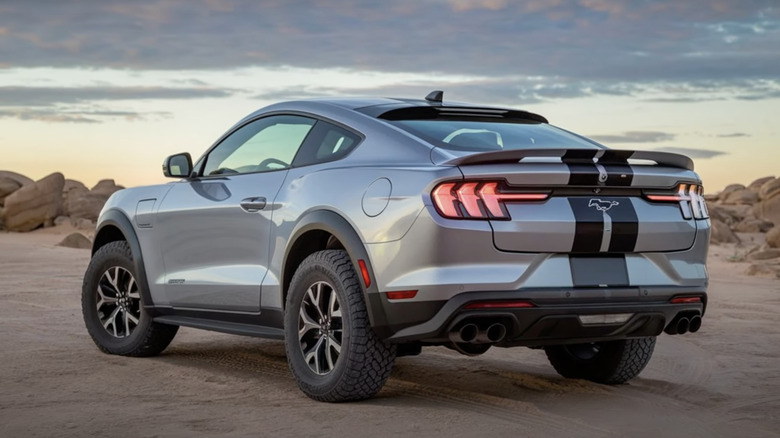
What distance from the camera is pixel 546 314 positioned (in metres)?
5.77

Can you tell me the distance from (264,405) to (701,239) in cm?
256

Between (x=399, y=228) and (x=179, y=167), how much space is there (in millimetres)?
2715

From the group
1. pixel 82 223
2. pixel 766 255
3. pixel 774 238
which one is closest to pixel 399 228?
pixel 766 255

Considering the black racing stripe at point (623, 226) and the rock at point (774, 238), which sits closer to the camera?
the black racing stripe at point (623, 226)

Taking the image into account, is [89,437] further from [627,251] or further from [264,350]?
[264,350]

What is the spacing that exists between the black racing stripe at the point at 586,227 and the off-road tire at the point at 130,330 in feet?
11.9

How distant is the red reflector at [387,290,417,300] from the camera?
19.0ft

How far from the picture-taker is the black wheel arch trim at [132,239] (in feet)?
27.2

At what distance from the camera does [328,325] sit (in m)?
6.39

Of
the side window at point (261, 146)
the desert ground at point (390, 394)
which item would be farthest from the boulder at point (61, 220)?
the side window at point (261, 146)

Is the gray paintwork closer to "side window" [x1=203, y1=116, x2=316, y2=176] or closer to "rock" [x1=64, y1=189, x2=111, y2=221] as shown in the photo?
"side window" [x1=203, y1=116, x2=316, y2=176]

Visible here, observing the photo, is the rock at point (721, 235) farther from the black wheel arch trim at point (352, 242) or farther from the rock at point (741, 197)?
the rock at point (741, 197)

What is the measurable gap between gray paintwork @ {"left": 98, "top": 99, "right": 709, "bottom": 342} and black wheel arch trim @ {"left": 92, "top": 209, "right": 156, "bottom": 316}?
54cm

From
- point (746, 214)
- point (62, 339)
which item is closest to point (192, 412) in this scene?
point (62, 339)
